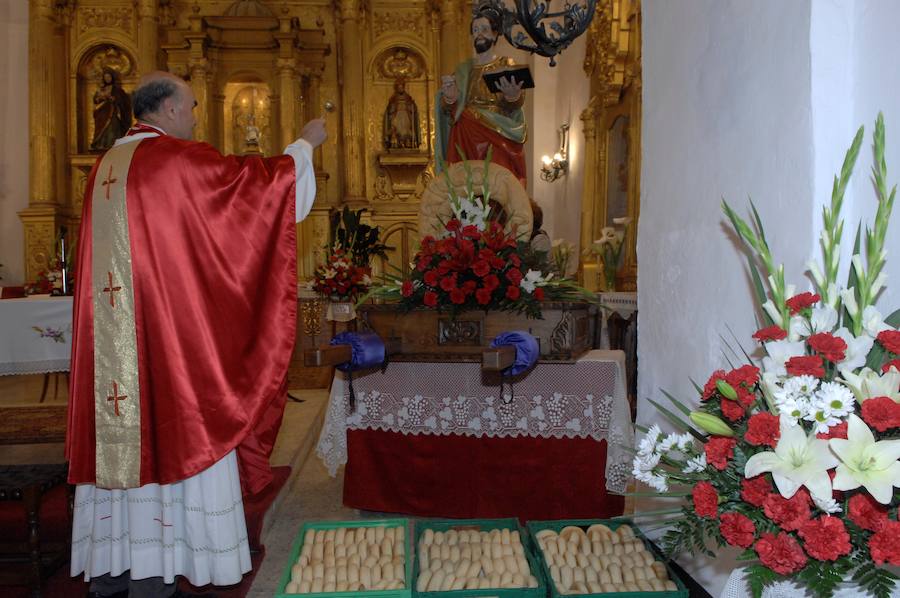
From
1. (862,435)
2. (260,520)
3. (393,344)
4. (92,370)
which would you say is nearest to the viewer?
(862,435)

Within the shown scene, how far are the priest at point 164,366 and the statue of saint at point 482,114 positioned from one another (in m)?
1.57

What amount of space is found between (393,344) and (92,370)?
1200 millimetres

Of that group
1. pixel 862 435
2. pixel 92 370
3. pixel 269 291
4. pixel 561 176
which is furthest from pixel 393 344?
pixel 561 176

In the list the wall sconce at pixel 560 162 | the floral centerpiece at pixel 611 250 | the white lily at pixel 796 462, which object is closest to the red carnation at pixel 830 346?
the white lily at pixel 796 462

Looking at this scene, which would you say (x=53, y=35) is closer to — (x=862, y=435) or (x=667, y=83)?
(x=667, y=83)

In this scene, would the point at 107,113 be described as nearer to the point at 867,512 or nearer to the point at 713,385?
the point at 713,385

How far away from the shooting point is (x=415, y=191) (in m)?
10.6

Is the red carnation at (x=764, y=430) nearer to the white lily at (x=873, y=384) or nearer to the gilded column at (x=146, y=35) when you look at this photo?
the white lily at (x=873, y=384)

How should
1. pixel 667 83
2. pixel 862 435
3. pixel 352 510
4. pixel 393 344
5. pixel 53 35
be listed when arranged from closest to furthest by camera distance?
pixel 862 435
pixel 667 83
pixel 393 344
pixel 352 510
pixel 53 35

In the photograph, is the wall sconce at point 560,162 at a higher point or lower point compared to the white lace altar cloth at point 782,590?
higher

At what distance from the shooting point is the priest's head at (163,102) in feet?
8.59

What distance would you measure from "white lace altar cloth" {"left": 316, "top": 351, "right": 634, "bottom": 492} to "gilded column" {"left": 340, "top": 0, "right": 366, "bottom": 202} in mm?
7351

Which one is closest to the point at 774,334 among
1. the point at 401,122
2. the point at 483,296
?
the point at 483,296

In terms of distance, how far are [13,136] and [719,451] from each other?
39.2ft
